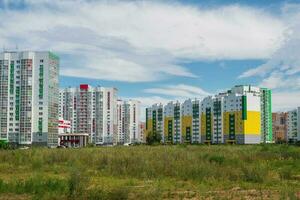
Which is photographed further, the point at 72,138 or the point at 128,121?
the point at 128,121

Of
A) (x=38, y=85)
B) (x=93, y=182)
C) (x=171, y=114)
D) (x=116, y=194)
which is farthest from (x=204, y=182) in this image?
(x=171, y=114)

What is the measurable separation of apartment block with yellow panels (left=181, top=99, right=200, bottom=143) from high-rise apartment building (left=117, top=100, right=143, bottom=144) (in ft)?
101

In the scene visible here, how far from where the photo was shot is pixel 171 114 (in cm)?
11744

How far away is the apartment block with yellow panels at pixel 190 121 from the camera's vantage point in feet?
358

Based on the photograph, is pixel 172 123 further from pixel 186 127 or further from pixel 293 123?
pixel 293 123

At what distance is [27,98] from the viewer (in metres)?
81.6

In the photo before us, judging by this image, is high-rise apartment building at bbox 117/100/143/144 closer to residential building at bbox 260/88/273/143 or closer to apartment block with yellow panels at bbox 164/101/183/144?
apartment block with yellow panels at bbox 164/101/183/144

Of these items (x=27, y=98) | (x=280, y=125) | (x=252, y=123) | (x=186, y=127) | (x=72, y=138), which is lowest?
(x=72, y=138)

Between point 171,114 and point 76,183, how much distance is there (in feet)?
349

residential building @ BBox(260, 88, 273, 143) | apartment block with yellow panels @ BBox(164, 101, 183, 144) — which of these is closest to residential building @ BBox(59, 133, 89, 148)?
apartment block with yellow panels @ BBox(164, 101, 183, 144)

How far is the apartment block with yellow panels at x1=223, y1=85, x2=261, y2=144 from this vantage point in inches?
3789

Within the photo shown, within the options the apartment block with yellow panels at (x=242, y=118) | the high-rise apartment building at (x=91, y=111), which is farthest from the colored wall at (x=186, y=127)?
the high-rise apartment building at (x=91, y=111)

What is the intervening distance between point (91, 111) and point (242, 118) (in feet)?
149

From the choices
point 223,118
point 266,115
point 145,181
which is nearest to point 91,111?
point 223,118
